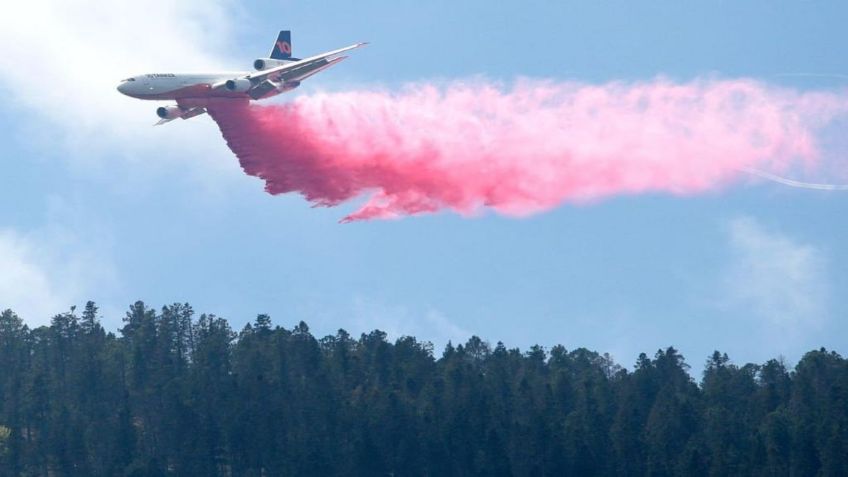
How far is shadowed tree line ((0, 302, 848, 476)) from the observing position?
98.9 meters

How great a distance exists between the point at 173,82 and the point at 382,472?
84.9 ft

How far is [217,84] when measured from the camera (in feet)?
290

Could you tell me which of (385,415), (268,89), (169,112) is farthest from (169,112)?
(385,415)

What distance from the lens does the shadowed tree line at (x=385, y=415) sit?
98.9m

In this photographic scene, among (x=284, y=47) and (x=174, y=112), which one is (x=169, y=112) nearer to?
(x=174, y=112)

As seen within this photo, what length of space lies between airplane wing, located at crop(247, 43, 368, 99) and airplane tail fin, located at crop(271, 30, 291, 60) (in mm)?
5538

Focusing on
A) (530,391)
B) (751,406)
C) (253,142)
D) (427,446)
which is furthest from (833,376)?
(253,142)

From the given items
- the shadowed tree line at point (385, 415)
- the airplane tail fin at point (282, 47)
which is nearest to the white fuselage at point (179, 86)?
the airplane tail fin at point (282, 47)

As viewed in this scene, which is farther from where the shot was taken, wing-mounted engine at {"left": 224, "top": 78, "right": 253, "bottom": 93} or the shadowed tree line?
the shadowed tree line

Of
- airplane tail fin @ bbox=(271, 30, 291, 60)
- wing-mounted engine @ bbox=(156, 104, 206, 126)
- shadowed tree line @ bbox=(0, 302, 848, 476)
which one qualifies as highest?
airplane tail fin @ bbox=(271, 30, 291, 60)

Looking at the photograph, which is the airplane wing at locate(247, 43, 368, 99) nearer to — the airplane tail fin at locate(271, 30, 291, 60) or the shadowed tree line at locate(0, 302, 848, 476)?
the airplane tail fin at locate(271, 30, 291, 60)

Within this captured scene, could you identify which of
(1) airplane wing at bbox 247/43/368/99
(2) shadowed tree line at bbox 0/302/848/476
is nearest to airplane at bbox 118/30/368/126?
(1) airplane wing at bbox 247/43/368/99

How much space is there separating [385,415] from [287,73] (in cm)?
2310

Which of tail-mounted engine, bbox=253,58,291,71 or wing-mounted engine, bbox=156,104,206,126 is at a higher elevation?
tail-mounted engine, bbox=253,58,291,71
